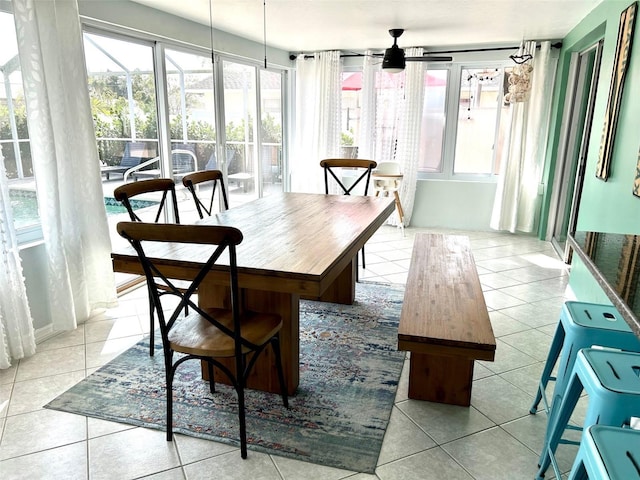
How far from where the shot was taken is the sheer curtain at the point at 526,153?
5.15 metres

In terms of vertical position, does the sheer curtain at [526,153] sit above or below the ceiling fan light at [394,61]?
below

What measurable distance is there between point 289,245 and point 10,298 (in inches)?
64.9

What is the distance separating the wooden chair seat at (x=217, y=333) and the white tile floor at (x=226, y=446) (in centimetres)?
45

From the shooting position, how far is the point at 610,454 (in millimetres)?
988

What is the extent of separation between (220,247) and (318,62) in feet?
16.2

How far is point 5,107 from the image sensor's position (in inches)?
103

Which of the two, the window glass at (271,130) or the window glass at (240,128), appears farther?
the window glass at (271,130)

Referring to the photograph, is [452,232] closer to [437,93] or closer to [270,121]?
[437,93]

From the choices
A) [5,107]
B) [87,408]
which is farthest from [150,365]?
[5,107]

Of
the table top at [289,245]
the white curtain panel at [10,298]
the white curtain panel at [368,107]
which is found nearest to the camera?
the table top at [289,245]

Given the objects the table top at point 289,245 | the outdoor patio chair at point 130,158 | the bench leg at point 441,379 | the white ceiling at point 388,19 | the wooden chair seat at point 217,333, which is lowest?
the bench leg at point 441,379

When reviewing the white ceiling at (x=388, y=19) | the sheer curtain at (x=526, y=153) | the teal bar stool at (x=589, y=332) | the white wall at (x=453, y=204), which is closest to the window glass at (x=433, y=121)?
the white wall at (x=453, y=204)

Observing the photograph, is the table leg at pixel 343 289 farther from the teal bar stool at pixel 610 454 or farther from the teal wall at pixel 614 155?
the teal bar stool at pixel 610 454

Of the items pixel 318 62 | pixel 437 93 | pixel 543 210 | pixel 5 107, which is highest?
pixel 318 62
